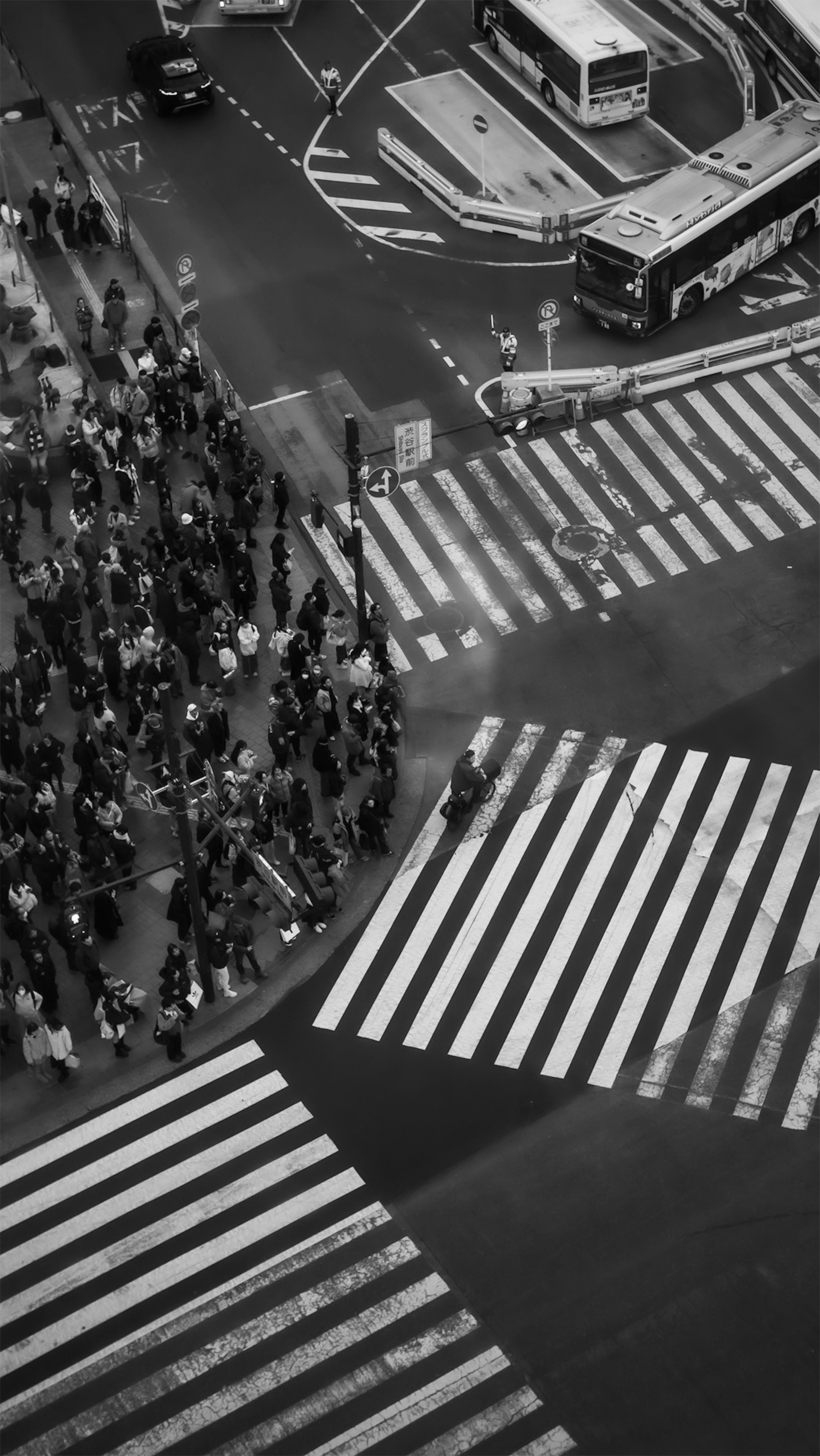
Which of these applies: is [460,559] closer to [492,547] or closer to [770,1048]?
[492,547]

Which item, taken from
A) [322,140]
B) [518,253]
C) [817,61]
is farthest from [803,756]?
[322,140]

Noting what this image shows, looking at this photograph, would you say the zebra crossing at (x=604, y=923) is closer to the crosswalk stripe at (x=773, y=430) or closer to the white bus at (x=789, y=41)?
the crosswalk stripe at (x=773, y=430)

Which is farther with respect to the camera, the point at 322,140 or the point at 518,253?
the point at 322,140

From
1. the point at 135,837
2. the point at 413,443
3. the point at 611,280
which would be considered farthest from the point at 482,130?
the point at 135,837

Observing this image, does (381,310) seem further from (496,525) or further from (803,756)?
(803,756)

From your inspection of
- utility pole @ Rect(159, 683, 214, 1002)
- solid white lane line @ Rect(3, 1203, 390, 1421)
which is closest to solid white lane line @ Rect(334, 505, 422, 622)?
utility pole @ Rect(159, 683, 214, 1002)

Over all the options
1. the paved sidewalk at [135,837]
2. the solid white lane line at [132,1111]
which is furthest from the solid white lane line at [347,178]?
the solid white lane line at [132,1111]

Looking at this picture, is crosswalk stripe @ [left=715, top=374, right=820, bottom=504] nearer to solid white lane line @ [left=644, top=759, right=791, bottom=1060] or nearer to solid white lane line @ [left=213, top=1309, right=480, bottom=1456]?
solid white lane line @ [left=644, top=759, right=791, bottom=1060]
